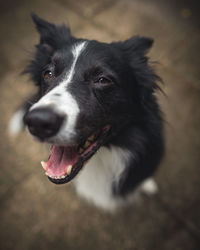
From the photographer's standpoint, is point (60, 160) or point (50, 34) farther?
point (50, 34)

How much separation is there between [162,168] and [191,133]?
689 millimetres

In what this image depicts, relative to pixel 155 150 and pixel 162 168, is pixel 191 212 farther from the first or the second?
pixel 155 150

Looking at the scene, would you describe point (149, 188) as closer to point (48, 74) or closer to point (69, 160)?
point (69, 160)

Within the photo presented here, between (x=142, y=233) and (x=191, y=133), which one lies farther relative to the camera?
(x=191, y=133)

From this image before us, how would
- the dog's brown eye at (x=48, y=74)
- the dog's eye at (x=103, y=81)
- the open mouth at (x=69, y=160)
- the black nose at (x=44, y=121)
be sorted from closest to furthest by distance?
the black nose at (x=44, y=121) < the open mouth at (x=69, y=160) < the dog's eye at (x=103, y=81) < the dog's brown eye at (x=48, y=74)

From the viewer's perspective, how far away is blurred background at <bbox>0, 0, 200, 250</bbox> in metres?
2.33

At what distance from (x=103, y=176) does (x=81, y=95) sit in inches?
37.5

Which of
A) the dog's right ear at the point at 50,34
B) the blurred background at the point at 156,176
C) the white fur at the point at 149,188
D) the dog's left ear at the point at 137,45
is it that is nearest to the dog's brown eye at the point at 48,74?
the dog's right ear at the point at 50,34

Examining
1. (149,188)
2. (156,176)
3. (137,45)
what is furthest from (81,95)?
(156,176)

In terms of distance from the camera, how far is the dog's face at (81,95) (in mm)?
1274

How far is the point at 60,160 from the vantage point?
1560 mm

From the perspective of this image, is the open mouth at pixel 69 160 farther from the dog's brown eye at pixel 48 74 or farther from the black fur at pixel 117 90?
the dog's brown eye at pixel 48 74

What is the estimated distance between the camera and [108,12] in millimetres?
4195

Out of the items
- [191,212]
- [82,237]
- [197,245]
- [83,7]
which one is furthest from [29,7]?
[197,245]
